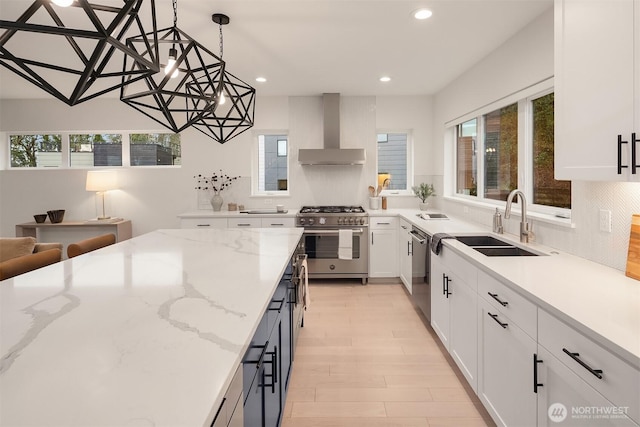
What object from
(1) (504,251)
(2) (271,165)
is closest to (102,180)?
(2) (271,165)

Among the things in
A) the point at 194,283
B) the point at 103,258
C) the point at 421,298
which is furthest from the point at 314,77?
the point at 194,283

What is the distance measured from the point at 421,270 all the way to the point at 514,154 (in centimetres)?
132

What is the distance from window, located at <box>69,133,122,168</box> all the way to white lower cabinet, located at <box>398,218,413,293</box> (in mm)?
4235

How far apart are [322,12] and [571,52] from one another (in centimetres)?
164

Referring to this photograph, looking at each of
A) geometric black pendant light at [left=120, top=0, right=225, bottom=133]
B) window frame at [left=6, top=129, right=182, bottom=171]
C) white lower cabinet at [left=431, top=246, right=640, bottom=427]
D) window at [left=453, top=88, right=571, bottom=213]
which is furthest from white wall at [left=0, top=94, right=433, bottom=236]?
geometric black pendant light at [left=120, top=0, right=225, bottom=133]

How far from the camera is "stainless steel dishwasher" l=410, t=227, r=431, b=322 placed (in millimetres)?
3311

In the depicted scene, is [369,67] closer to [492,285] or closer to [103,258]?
[492,285]

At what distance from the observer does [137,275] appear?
67.1 inches

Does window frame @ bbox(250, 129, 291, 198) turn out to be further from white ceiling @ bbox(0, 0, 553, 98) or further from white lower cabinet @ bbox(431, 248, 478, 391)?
white lower cabinet @ bbox(431, 248, 478, 391)

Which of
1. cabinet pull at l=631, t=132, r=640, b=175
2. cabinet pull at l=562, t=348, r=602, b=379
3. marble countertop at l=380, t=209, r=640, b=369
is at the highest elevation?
cabinet pull at l=631, t=132, r=640, b=175

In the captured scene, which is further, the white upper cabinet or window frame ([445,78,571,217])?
window frame ([445,78,571,217])

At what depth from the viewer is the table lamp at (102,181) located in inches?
206

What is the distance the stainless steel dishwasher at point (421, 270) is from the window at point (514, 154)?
0.86 metres

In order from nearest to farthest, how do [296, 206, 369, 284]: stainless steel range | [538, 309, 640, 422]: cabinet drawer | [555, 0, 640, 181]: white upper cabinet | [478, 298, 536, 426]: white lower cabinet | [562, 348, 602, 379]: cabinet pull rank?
[538, 309, 640, 422]: cabinet drawer
[562, 348, 602, 379]: cabinet pull
[555, 0, 640, 181]: white upper cabinet
[478, 298, 536, 426]: white lower cabinet
[296, 206, 369, 284]: stainless steel range
